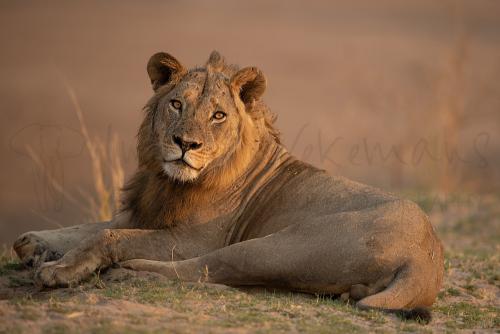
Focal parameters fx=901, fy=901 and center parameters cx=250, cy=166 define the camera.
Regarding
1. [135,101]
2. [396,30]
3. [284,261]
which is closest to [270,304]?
[284,261]

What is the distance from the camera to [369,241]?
618 centimetres

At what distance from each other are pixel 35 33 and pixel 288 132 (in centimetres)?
839

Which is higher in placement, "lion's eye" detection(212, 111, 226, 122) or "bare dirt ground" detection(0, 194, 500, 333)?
"lion's eye" detection(212, 111, 226, 122)

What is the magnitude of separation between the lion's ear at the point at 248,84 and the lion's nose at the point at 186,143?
26.8 inches

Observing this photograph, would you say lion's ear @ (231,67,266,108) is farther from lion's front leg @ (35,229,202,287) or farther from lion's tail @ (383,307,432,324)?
lion's tail @ (383,307,432,324)

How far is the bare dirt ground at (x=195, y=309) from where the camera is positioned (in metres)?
5.06

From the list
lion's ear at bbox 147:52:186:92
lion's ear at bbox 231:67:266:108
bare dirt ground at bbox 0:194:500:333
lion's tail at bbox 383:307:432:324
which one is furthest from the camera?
lion's ear at bbox 147:52:186:92

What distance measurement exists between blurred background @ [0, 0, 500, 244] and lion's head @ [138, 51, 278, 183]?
265 cm

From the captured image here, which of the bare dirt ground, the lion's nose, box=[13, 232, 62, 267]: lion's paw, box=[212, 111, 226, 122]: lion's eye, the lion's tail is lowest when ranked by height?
box=[13, 232, 62, 267]: lion's paw

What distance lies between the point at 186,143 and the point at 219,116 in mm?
429

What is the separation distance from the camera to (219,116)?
22.7 ft

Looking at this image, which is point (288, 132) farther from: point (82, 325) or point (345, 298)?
point (82, 325)

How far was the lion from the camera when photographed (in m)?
6.17

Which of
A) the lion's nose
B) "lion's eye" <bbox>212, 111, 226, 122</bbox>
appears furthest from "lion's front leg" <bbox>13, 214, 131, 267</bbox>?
"lion's eye" <bbox>212, 111, 226, 122</bbox>
